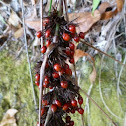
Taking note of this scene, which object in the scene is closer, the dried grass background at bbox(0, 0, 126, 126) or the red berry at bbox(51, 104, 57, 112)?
the red berry at bbox(51, 104, 57, 112)

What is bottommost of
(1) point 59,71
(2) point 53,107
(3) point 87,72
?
(3) point 87,72

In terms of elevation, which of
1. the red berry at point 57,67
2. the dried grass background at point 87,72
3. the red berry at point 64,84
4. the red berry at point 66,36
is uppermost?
the red berry at point 66,36

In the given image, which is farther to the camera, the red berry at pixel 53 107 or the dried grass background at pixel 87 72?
the dried grass background at pixel 87 72

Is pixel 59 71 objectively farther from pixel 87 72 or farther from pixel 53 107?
pixel 87 72

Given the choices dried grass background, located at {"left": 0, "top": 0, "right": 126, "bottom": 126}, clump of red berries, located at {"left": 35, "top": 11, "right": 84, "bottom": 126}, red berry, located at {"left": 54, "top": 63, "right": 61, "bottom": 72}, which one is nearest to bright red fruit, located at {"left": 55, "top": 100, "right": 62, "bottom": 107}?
clump of red berries, located at {"left": 35, "top": 11, "right": 84, "bottom": 126}

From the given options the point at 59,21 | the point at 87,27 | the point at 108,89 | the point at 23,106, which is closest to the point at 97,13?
the point at 87,27

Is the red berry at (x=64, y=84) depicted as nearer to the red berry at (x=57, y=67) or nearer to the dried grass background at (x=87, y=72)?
the red berry at (x=57, y=67)

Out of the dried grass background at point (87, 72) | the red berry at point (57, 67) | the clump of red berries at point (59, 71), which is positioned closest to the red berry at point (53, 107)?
the clump of red berries at point (59, 71)

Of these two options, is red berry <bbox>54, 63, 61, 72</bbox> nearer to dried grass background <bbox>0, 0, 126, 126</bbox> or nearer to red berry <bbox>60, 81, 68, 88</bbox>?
red berry <bbox>60, 81, 68, 88</bbox>

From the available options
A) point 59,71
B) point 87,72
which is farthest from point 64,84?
point 87,72
